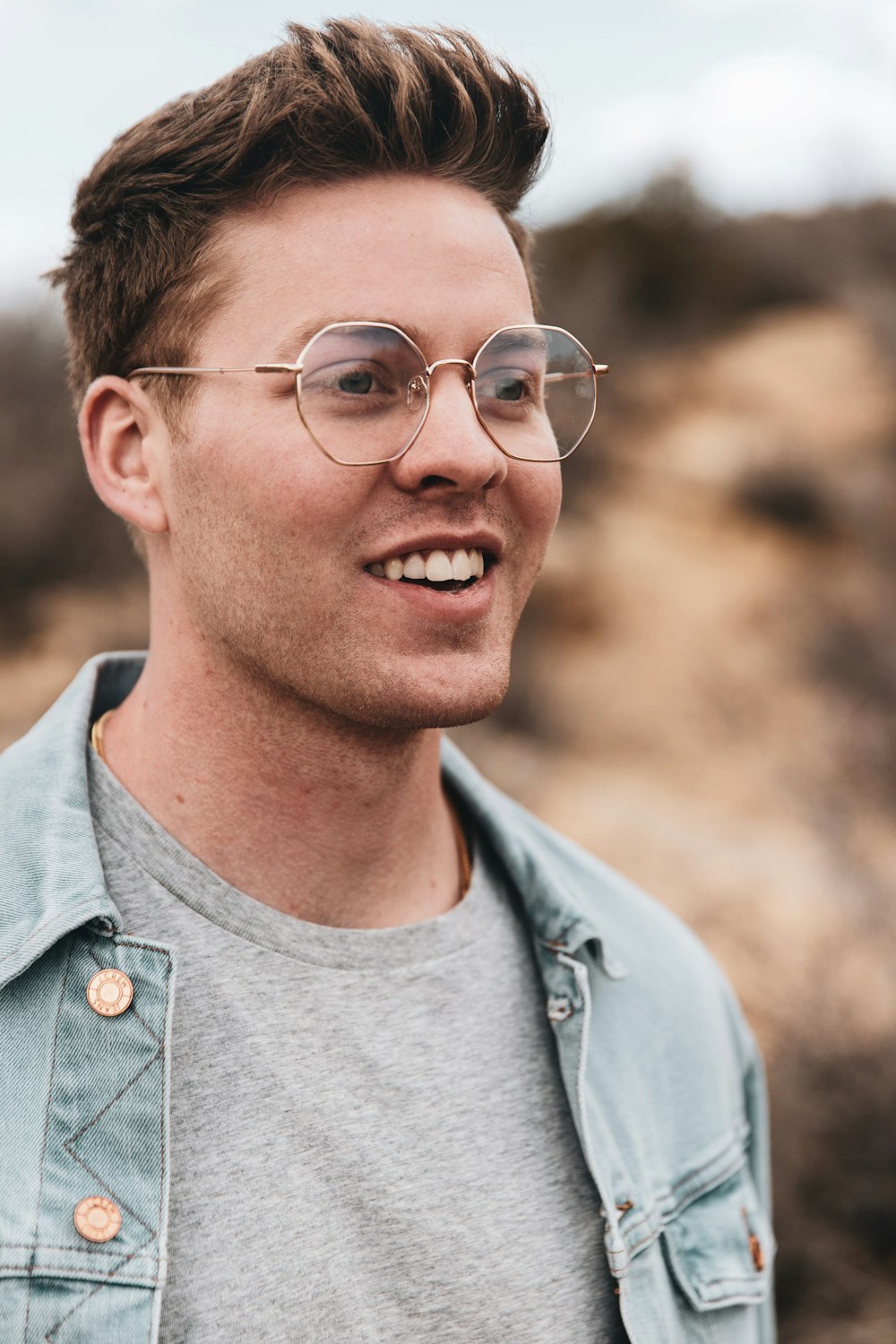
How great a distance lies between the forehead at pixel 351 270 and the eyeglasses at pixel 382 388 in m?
0.04

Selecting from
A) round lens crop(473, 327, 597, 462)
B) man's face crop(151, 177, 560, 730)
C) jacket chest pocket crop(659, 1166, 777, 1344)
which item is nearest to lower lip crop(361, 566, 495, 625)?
man's face crop(151, 177, 560, 730)

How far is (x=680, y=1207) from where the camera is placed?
1.91m

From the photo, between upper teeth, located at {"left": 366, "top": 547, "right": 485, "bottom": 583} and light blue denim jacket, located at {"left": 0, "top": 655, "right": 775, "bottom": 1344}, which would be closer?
light blue denim jacket, located at {"left": 0, "top": 655, "right": 775, "bottom": 1344}

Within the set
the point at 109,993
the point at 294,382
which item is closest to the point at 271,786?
the point at 109,993

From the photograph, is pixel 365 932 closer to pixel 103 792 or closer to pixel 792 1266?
pixel 103 792

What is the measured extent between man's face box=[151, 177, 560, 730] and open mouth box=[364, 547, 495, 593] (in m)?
0.01

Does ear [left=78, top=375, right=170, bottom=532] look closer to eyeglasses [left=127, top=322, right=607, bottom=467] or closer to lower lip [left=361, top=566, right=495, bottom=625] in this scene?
eyeglasses [left=127, top=322, right=607, bottom=467]

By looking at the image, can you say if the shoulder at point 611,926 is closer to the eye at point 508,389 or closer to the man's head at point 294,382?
the man's head at point 294,382

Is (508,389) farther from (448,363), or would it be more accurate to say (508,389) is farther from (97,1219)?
(97,1219)

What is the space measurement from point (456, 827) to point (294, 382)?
94 centimetres

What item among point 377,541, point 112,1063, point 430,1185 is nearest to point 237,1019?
point 112,1063

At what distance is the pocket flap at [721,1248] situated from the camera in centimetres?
189

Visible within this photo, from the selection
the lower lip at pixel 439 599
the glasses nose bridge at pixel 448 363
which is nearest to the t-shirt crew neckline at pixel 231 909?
the lower lip at pixel 439 599

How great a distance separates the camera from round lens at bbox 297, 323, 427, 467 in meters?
1.66
